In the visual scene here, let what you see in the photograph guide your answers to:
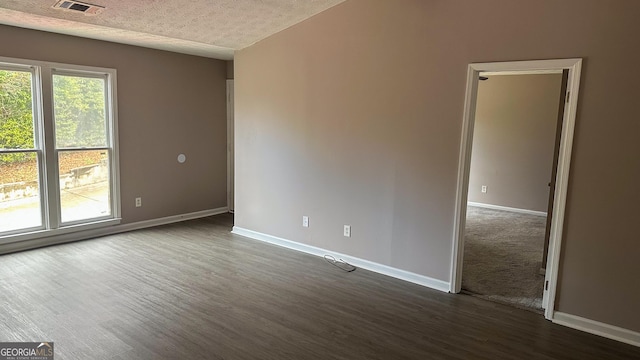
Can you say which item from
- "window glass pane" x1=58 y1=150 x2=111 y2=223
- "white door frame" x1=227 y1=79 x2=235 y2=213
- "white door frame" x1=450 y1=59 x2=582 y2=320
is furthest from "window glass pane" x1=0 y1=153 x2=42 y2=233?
"white door frame" x1=450 y1=59 x2=582 y2=320

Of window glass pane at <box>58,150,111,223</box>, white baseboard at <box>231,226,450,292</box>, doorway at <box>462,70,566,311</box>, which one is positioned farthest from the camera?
doorway at <box>462,70,566,311</box>

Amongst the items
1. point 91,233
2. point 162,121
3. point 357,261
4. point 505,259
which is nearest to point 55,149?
point 91,233

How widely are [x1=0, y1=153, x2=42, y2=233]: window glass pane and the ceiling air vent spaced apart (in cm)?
195

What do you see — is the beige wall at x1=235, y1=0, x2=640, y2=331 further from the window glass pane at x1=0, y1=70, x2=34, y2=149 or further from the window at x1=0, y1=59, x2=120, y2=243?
the window glass pane at x1=0, y1=70, x2=34, y2=149

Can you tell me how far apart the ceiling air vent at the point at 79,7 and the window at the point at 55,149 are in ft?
4.48

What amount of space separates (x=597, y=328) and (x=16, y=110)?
591cm

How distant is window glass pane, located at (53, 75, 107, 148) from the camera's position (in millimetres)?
4875

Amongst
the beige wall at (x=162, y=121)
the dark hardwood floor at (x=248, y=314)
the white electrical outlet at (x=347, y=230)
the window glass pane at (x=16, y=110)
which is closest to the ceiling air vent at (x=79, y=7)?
the beige wall at (x=162, y=121)

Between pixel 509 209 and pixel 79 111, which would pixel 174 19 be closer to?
pixel 79 111

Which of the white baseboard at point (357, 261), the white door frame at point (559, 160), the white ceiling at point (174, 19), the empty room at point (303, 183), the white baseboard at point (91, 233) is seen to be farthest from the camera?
the white baseboard at point (91, 233)

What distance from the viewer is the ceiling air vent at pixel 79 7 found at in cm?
345
